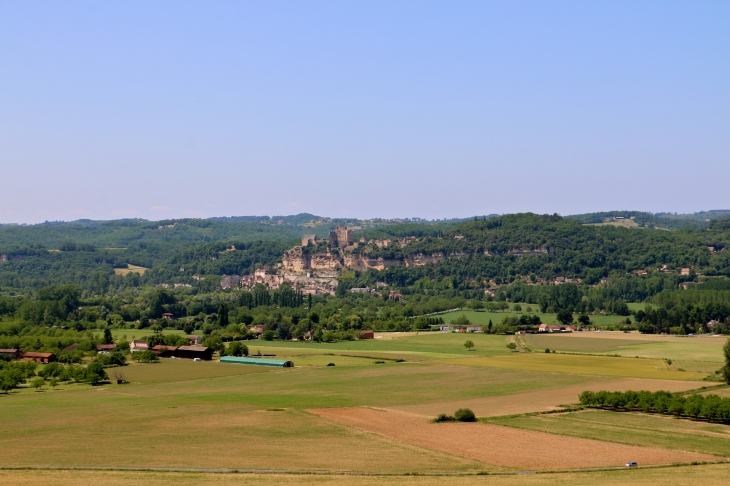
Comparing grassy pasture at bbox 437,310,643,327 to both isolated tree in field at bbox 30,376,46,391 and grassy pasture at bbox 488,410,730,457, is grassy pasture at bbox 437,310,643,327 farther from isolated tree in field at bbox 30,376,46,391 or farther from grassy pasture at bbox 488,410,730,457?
grassy pasture at bbox 488,410,730,457

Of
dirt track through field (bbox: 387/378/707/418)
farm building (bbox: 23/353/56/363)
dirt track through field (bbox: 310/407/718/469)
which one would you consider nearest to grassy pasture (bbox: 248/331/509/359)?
farm building (bbox: 23/353/56/363)

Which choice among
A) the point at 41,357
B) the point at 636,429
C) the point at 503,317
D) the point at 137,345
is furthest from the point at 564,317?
the point at 636,429

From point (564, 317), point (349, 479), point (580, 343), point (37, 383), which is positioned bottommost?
point (349, 479)

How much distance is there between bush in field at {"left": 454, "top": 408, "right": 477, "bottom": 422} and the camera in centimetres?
6016

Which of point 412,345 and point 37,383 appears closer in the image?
point 37,383

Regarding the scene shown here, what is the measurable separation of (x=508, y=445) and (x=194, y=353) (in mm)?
58630

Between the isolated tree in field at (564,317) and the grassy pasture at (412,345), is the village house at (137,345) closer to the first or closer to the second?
the grassy pasture at (412,345)

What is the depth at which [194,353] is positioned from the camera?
4097 inches

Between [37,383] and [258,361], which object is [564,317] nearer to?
[258,361]

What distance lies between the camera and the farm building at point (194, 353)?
339ft

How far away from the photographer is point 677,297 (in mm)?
163500

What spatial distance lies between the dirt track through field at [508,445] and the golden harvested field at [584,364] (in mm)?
29562

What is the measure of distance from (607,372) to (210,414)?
38.8 metres

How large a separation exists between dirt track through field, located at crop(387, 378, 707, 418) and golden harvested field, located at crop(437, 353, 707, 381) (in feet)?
15.9
